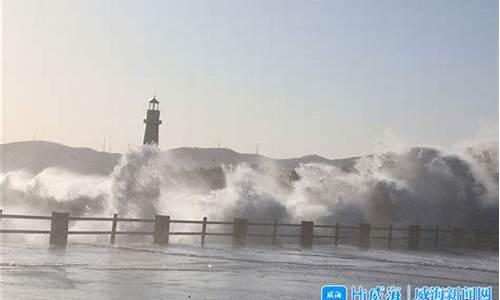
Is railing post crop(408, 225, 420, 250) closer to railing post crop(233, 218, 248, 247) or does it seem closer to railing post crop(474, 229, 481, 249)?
railing post crop(474, 229, 481, 249)

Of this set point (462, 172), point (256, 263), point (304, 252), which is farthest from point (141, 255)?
point (462, 172)

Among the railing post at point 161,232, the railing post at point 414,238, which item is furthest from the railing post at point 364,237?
the railing post at point 161,232

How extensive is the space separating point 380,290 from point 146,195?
2383 centimetres

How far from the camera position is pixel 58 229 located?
1335cm

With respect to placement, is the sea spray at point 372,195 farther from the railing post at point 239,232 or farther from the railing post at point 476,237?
the railing post at point 239,232

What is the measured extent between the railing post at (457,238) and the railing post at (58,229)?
12093 millimetres

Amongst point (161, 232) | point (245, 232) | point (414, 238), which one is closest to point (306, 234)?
point (245, 232)

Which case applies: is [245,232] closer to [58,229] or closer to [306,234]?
[306,234]

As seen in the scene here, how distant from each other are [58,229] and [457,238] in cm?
1226

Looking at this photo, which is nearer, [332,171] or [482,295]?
[482,295]

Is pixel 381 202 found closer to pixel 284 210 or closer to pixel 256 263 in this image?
pixel 284 210

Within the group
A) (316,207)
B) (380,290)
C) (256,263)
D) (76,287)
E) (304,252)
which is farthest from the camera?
(316,207)

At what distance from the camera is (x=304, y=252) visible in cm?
1520

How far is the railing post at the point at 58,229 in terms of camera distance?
43.5ft
